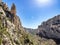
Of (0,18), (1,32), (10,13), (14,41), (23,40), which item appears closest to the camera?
(1,32)

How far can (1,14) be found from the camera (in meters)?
144

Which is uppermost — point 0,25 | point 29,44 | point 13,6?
point 13,6

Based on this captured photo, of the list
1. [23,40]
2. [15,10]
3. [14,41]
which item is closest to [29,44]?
[23,40]

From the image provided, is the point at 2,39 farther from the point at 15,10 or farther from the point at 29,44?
the point at 15,10

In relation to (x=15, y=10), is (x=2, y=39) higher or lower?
lower

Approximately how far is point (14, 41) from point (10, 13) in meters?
53.1

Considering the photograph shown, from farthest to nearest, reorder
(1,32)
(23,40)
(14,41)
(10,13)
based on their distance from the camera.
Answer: (10,13) < (23,40) < (14,41) < (1,32)

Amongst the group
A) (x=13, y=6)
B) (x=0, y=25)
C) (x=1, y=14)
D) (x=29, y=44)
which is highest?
(x=13, y=6)

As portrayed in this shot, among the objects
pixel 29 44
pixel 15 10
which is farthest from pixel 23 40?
pixel 15 10

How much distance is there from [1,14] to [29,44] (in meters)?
33.9

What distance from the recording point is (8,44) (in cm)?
11031

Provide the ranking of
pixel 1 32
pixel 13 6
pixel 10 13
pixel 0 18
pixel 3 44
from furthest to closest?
pixel 13 6 < pixel 10 13 < pixel 0 18 < pixel 1 32 < pixel 3 44

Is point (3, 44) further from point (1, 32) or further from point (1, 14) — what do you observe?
point (1, 14)

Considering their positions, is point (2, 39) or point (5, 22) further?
point (5, 22)
